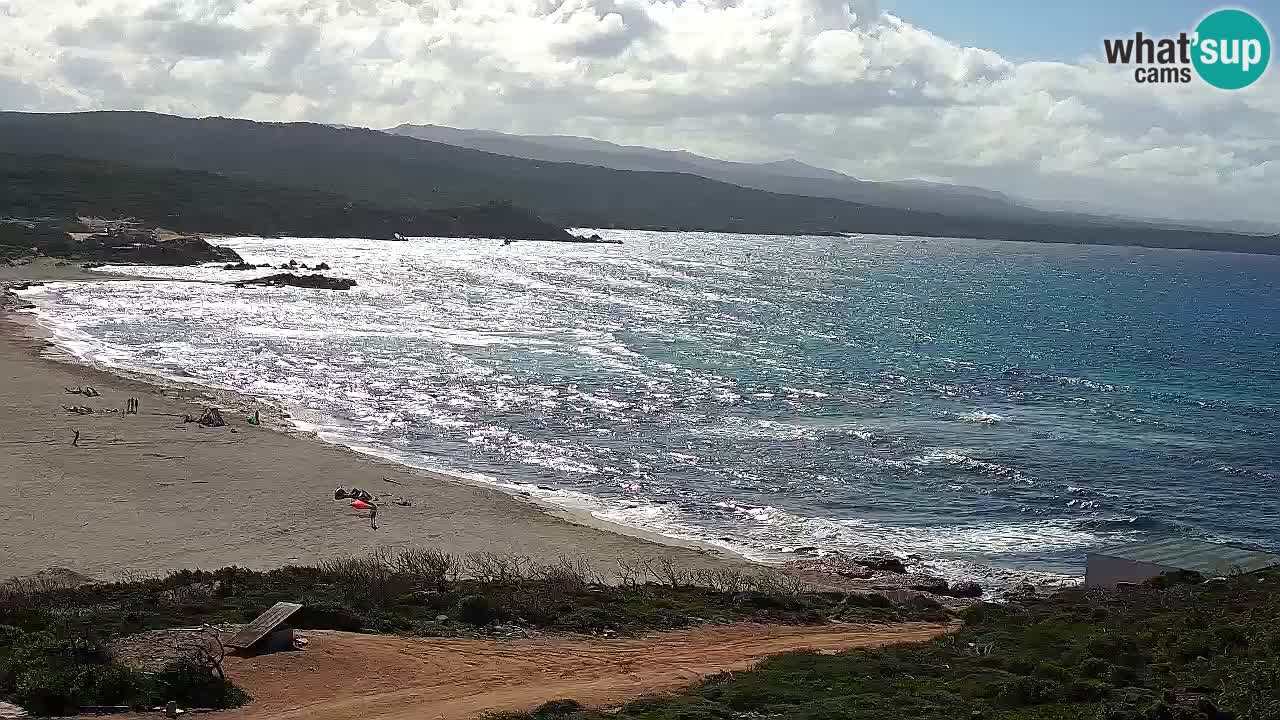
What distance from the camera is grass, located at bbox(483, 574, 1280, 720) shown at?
15.2 meters

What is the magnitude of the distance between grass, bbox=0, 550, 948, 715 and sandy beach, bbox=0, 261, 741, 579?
2.35m

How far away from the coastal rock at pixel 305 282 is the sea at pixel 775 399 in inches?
80.0

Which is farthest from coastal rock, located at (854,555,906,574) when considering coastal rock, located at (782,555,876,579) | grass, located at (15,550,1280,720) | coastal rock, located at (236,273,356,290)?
coastal rock, located at (236,273,356,290)

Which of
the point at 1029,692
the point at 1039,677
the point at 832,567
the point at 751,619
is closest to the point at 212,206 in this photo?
the point at 832,567

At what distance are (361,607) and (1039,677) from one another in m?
12.9

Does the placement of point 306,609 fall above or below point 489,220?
below

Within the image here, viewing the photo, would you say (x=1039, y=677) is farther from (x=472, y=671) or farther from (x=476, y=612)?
(x=476, y=612)

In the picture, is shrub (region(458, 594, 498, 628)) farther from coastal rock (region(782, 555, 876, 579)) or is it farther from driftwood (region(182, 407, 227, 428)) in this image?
driftwood (region(182, 407, 227, 428))

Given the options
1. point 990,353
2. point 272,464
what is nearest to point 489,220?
point 990,353

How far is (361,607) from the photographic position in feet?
71.8

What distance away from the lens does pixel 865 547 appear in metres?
34.2

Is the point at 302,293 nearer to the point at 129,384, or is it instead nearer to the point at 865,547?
the point at 129,384

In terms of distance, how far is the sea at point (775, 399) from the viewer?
37.6 meters

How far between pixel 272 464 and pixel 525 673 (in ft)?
72.8
